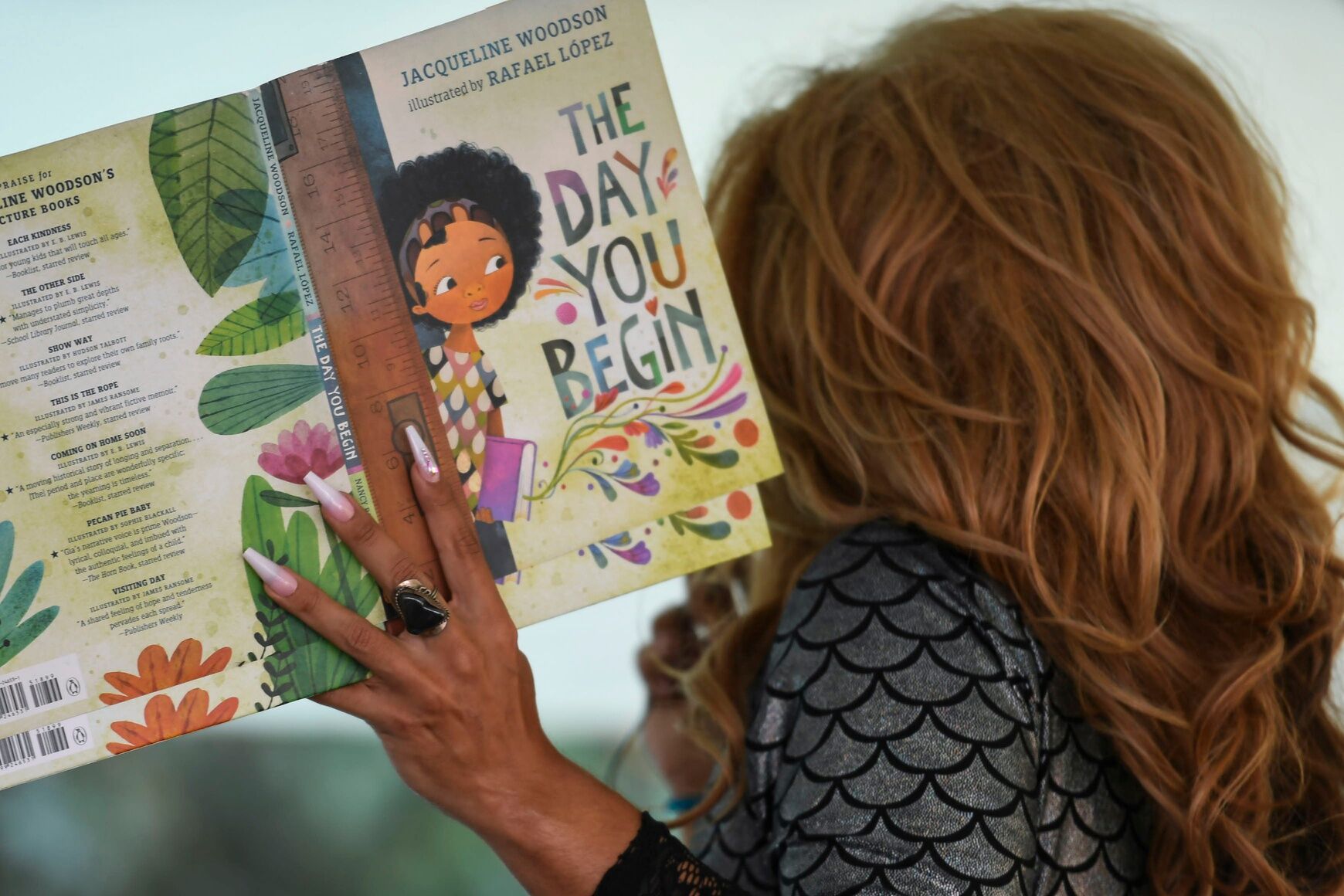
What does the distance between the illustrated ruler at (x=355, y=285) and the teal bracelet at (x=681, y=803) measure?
0.60m

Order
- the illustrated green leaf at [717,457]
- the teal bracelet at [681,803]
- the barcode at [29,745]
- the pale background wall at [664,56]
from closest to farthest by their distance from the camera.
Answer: the barcode at [29,745]
the illustrated green leaf at [717,457]
the pale background wall at [664,56]
the teal bracelet at [681,803]

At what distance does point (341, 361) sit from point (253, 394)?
0.18 feet

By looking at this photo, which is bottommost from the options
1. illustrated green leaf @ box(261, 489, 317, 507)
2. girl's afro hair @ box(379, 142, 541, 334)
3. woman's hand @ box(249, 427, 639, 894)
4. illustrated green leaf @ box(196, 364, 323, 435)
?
woman's hand @ box(249, 427, 639, 894)

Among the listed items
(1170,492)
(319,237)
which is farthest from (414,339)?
(1170,492)

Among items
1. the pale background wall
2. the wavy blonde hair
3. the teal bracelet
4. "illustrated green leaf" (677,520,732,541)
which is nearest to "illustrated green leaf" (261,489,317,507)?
"illustrated green leaf" (677,520,732,541)

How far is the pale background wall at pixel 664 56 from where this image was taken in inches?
35.2

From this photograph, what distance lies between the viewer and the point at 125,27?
0.93 m

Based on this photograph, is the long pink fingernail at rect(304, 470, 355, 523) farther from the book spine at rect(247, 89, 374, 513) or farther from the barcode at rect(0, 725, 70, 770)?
the barcode at rect(0, 725, 70, 770)

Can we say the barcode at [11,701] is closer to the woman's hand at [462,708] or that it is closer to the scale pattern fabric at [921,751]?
the woman's hand at [462,708]

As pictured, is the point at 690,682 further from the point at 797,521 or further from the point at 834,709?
the point at 834,709

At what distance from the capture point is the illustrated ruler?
60 cm

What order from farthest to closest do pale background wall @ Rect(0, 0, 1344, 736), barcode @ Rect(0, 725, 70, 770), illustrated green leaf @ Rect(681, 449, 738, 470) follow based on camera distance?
pale background wall @ Rect(0, 0, 1344, 736) → illustrated green leaf @ Rect(681, 449, 738, 470) → barcode @ Rect(0, 725, 70, 770)

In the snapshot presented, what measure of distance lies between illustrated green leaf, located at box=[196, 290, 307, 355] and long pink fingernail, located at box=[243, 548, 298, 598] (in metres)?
0.13

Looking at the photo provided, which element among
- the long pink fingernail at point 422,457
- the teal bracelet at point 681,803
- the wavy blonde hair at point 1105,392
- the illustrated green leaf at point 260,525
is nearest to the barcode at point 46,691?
the illustrated green leaf at point 260,525
